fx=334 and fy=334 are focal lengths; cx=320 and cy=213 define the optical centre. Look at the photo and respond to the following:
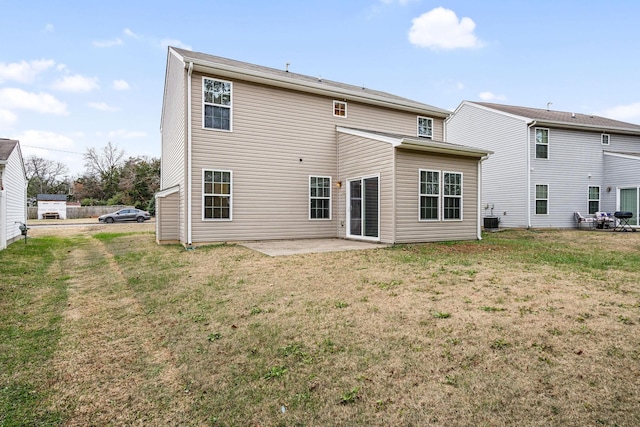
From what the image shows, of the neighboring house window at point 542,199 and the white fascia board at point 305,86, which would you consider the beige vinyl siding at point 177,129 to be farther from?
the neighboring house window at point 542,199

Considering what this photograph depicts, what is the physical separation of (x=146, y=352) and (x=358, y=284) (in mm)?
2932

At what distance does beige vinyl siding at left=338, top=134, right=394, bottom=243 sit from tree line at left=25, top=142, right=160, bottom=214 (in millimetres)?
29402

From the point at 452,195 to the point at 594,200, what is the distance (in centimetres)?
1216

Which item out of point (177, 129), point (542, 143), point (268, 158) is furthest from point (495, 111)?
point (177, 129)

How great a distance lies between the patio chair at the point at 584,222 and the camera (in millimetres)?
16206

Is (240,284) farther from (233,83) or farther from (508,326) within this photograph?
(233,83)

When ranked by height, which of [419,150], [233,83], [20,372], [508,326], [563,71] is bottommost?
[20,372]

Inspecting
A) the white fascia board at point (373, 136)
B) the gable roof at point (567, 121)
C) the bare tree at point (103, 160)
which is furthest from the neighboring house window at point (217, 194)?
the bare tree at point (103, 160)

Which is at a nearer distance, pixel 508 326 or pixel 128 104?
pixel 508 326

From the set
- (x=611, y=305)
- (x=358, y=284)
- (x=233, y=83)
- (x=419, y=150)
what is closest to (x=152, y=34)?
(x=233, y=83)

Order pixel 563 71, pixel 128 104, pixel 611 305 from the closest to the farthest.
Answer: pixel 611 305 < pixel 563 71 < pixel 128 104

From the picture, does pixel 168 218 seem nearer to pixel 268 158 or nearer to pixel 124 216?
pixel 268 158

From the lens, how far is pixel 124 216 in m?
28.2

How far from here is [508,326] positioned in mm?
3295
